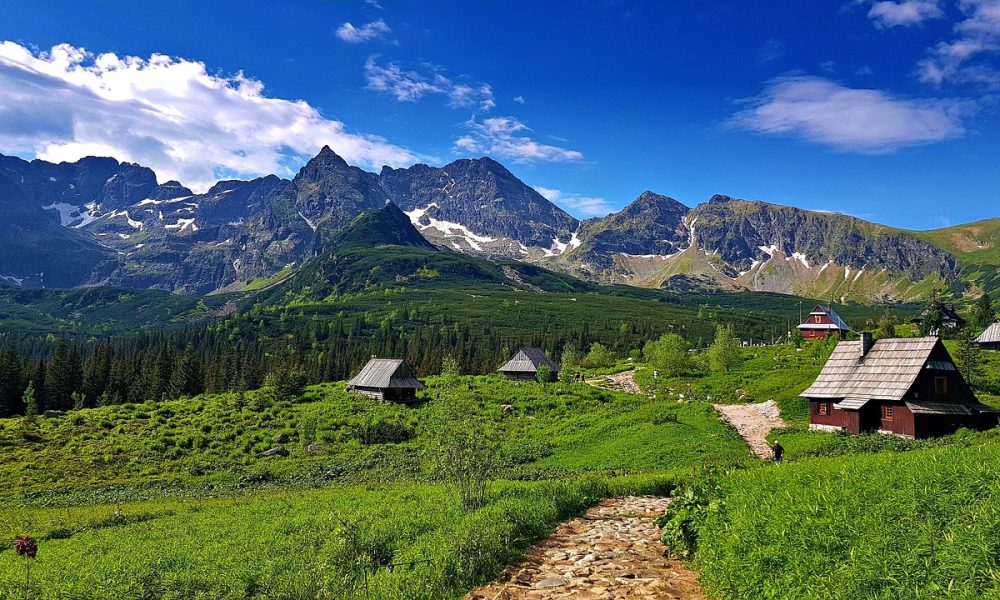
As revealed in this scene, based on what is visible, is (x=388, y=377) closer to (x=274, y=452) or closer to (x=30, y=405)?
(x=274, y=452)

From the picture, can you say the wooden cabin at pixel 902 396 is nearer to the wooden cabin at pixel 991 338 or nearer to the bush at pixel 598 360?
the wooden cabin at pixel 991 338

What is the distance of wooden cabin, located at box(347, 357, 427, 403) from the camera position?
70438 mm

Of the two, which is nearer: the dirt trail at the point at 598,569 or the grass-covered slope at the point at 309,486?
the dirt trail at the point at 598,569

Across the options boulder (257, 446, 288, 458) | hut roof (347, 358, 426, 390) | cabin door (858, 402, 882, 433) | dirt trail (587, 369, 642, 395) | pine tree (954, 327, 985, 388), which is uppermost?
pine tree (954, 327, 985, 388)

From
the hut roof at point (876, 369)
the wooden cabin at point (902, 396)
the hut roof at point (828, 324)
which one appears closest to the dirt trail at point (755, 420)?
the wooden cabin at point (902, 396)

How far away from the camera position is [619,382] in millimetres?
90000

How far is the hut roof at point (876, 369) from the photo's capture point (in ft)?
132

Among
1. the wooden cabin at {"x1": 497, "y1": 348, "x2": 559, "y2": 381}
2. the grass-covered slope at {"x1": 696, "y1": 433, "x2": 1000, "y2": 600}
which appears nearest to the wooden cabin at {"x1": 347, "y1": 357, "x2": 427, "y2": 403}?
the wooden cabin at {"x1": 497, "y1": 348, "x2": 559, "y2": 381}

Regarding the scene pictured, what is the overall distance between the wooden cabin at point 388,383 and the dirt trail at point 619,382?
2963 centimetres

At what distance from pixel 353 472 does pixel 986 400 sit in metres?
56.1

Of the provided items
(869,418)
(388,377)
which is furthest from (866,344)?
(388,377)

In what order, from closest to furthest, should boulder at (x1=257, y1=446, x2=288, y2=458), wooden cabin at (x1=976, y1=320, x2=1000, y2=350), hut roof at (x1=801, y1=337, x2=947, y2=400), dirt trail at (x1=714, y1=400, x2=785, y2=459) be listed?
1. dirt trail at (x1=714, y1=400, x2=785, y2=459)
2. hut roof at (x1=801, y1=337, x2=947, y2=400)
3. boulder at (x1=257, y1=446, x2=288, y2=458)
4. wooden cabin at (x1=976, y1=320, x2=1000, y2=350)

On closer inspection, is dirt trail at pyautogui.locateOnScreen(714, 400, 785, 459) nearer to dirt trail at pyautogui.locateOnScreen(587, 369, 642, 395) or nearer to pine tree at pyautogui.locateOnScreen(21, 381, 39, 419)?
dirt trail at pyautogui.locateOnScreen(587, 369, 642, 395)

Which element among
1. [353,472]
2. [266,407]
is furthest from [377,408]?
[353,472]
